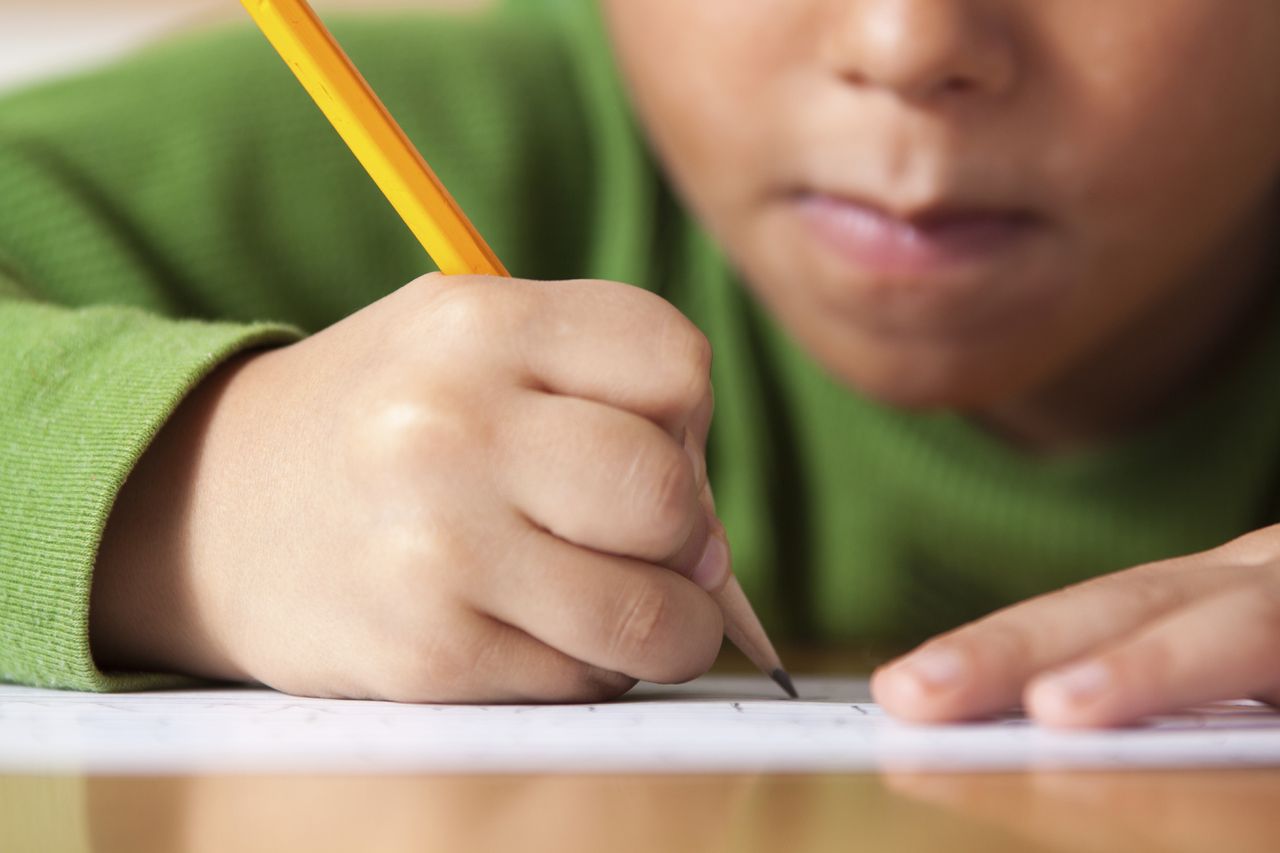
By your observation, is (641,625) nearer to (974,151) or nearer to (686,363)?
(686,363)

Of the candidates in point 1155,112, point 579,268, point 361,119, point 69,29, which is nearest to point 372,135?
point 361,119

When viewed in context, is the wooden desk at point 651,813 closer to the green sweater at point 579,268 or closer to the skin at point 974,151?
the skin at point 974,151

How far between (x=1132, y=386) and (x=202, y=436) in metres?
0.42

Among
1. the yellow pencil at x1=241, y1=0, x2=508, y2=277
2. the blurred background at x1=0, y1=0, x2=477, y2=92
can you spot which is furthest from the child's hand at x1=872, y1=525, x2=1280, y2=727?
the blurred background at x1=0, y1=0, x2=477, y2=92

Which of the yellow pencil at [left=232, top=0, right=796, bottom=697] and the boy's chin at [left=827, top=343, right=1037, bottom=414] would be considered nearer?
the yellow pencil at [left=232, top=0, right=796, bottom=697]

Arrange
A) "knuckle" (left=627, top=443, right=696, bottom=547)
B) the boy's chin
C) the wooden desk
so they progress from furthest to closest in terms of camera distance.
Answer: the boy's chin
"knuckle" (left=627, top=443, right=696, bottom=547)
the wooden desk

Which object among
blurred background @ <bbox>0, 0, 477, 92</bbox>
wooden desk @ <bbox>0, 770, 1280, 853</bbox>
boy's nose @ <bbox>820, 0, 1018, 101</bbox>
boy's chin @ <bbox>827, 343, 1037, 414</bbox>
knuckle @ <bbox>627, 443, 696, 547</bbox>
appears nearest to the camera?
wooden desk @ <bbox>0, 770, 1280, 853</bbox>

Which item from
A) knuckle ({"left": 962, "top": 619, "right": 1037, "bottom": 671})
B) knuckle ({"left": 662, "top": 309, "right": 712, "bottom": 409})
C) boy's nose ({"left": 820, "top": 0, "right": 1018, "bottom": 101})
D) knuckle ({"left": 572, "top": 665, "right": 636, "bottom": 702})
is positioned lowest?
knuckle ({"left": 572, "top": 665, "right": 636, "bottom": 702})

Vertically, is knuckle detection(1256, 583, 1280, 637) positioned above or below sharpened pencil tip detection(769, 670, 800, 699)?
above

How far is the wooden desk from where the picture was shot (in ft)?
0.54

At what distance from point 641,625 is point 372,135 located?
111 mm

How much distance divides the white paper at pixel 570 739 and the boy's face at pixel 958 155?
185 mm

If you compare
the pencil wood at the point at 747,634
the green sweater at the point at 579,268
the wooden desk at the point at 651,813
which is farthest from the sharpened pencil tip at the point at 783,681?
the green sweater at the point at 579,268

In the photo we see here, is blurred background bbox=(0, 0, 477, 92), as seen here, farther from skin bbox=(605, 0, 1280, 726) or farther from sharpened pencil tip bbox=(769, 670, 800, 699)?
sharpened pencil tip bbox=(769, 670, 800, 699)
